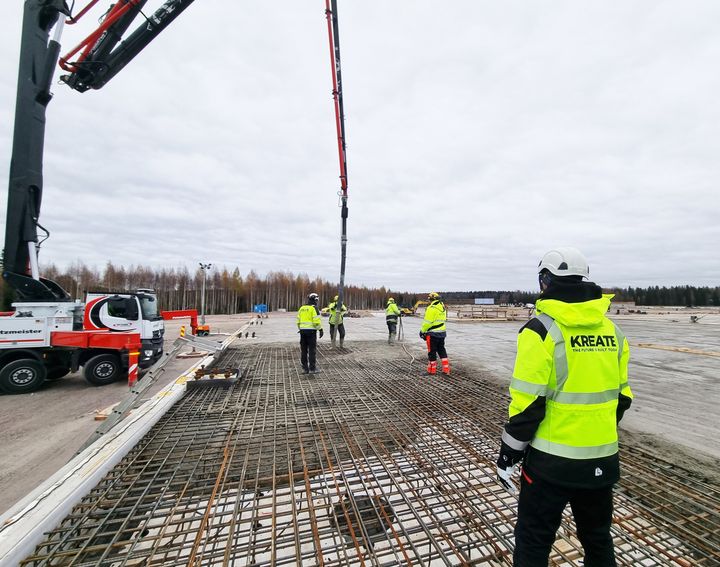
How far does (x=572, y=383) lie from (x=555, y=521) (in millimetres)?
718

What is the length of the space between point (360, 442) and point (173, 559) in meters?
2.12

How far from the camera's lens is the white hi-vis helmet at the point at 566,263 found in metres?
1.83

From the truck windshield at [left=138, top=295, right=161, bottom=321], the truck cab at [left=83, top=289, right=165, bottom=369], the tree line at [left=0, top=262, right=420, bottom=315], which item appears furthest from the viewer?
the tree line at [left=0, top=262, right=420, bottom=315]

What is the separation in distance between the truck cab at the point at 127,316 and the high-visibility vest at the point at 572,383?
31.0ft

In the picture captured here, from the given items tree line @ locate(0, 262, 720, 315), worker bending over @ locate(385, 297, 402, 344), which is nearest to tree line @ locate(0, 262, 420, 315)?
tree line @ locate(0, 262, 720, 315)

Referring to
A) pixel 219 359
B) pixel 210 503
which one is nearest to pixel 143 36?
pixel 219 359

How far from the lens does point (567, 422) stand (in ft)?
5.43

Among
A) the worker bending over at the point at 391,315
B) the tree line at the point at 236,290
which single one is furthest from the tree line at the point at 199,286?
the worker bending over at the point at 391,315

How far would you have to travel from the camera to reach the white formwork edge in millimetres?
2062

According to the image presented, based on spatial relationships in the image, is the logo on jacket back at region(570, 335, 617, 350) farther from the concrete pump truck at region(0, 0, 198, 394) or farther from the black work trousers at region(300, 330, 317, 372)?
the concrete pump truck at region(0, 0, 198, 394)

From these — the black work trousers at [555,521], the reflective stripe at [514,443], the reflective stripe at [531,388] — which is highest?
the reflective stripe at [531,388]

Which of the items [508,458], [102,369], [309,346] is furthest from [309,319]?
[508,458]

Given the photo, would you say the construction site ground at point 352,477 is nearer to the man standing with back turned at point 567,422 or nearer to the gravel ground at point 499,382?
the gravel ground at point 499,382

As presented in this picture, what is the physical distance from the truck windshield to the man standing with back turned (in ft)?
31.4
